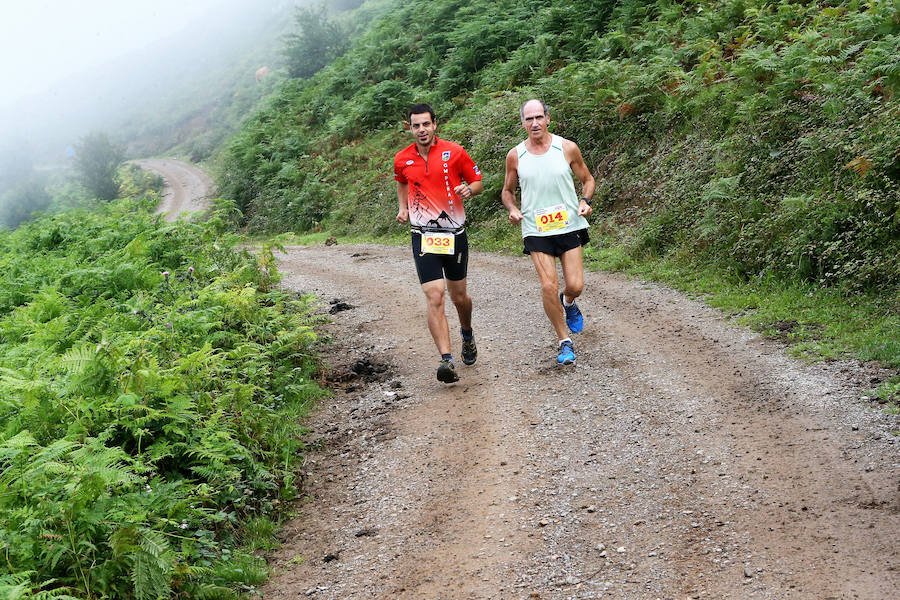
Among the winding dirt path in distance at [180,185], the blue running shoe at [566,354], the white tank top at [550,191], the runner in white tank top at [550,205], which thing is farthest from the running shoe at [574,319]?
the winding dirt path in distance at [180,185]

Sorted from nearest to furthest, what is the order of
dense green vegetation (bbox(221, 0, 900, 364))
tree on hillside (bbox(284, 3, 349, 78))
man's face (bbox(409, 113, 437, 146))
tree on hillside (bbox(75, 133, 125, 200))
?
man's face (bbox(409, 113, 437, 146)), dense green vegetation (bbox(221, 0, 900, 364)), tree on hillside (bbox(284, 3, 349, 78)), tree on hillside (bbox(75, 133, 125, 200))

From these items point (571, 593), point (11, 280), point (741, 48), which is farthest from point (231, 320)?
point (741, 48)

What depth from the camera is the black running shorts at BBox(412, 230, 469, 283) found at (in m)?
6.98

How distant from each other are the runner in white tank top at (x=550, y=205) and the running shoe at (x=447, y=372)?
102 centimetres

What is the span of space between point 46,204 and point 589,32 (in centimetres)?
4158

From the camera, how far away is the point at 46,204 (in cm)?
4812

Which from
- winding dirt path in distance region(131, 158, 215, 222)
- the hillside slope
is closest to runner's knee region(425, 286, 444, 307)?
the hillside slope

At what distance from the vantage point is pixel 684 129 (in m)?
13.1

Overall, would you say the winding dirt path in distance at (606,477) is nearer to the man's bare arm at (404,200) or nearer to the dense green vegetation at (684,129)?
the dense green vegetation at (684,129)

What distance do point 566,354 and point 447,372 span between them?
45.2 inches

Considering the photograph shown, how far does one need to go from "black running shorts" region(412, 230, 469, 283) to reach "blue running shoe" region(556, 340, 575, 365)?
1.17 meters

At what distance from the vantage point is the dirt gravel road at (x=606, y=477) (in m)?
3.76

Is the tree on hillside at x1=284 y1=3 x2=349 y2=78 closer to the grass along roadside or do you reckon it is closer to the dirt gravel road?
the grass along roadside

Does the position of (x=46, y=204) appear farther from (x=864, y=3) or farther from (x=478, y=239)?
(x=864, y=3)
